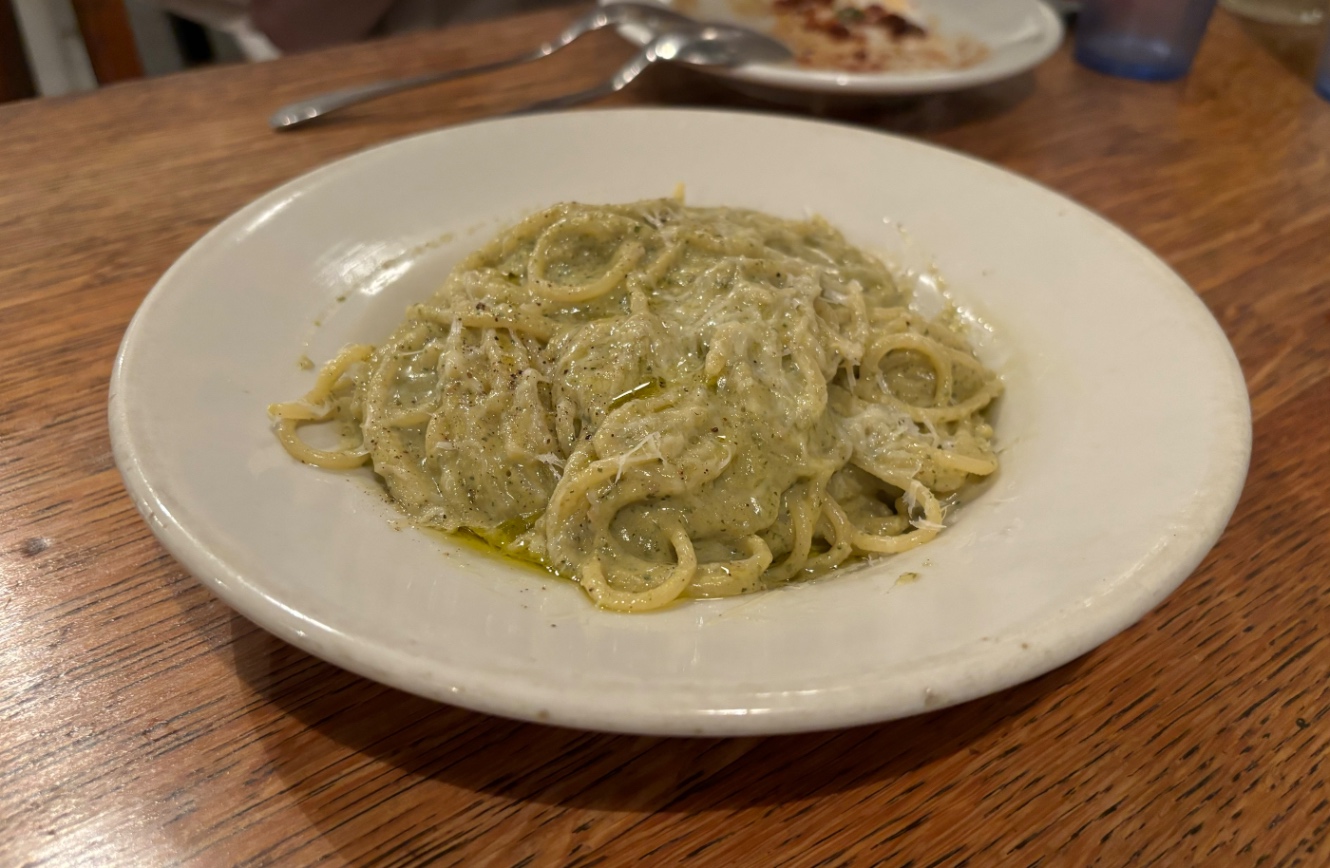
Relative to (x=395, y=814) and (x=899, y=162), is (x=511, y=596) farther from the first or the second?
(x=899, y=162)

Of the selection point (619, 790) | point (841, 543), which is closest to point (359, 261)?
point (841, 543)

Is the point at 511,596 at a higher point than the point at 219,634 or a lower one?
higher

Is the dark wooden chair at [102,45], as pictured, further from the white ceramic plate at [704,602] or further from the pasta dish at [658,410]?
the pasta dish at [658,410]

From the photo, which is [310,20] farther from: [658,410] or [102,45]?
[658,410]

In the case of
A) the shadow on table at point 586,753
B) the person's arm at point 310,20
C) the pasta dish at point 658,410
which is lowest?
the person's arm at point 310,20

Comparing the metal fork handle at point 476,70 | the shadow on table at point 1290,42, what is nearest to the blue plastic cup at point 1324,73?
the shadow on table at point 1290,42

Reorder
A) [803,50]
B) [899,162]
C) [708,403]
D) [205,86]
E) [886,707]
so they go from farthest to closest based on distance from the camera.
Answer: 1. [803,50]
2. [205,86]
3. [899,162]
4. [708,403]
5. [886,707]

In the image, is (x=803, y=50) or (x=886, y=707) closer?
(x=886, y=707)

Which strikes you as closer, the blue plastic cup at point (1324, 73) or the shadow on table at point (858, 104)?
the shadow on table at point (858, 104)
